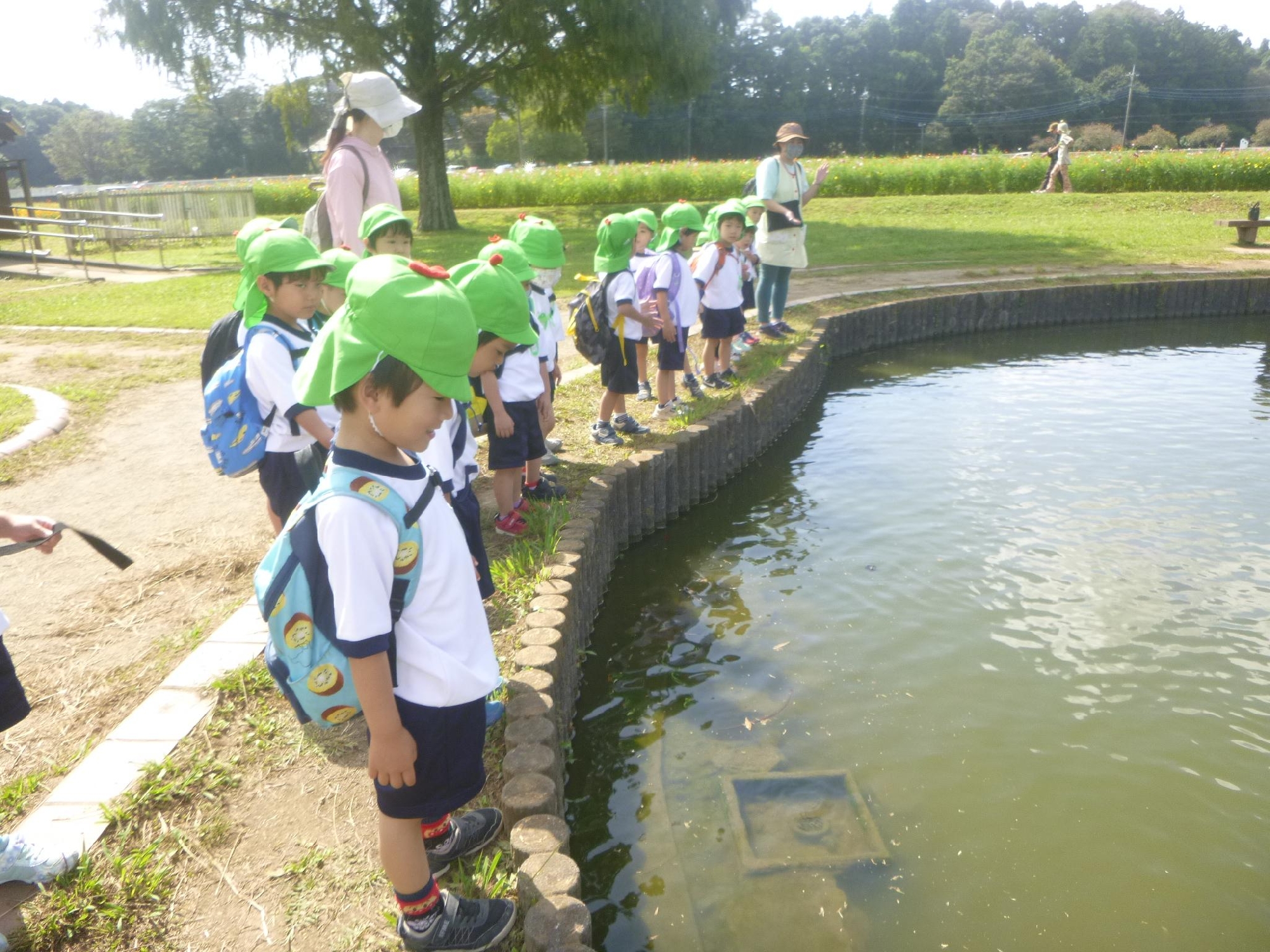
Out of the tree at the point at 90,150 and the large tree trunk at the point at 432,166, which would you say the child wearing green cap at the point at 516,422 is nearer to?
the large tree trunk at the point at 432,166

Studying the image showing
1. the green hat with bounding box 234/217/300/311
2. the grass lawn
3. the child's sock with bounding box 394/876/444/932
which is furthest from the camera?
the grass lawn

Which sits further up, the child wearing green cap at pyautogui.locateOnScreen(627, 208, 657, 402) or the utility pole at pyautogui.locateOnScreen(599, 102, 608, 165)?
the utility pole at pyautogui.locateOnScreen(599, 102, 608, 165)

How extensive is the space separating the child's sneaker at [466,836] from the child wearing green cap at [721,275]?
5.55 meters

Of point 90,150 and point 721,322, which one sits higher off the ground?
point 90,150

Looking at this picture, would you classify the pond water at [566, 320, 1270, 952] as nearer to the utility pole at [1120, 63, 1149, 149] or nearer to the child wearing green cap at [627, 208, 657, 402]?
the child wearing green cap at [627, 208, 657, 402]

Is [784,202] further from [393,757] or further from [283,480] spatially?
[393,757]

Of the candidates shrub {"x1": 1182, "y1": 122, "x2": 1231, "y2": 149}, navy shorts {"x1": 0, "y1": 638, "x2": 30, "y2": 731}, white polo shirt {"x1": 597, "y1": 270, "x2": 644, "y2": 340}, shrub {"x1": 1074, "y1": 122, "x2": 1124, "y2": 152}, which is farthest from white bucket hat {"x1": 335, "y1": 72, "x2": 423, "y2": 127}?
shrub {"x1": 1182, "y1": 122, "x2": 1231, "y2": 149}

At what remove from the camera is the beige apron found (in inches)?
378

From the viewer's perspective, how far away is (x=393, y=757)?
2.26 metres

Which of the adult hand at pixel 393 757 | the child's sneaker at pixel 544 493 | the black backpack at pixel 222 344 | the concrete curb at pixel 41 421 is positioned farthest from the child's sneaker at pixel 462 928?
the concrete curb at pixel 41 421

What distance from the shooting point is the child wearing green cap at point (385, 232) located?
467 cm

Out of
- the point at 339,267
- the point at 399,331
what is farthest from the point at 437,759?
the point at 339,267

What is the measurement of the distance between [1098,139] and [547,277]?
62772mm

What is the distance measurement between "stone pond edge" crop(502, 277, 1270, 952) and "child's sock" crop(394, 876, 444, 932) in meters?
0.27
